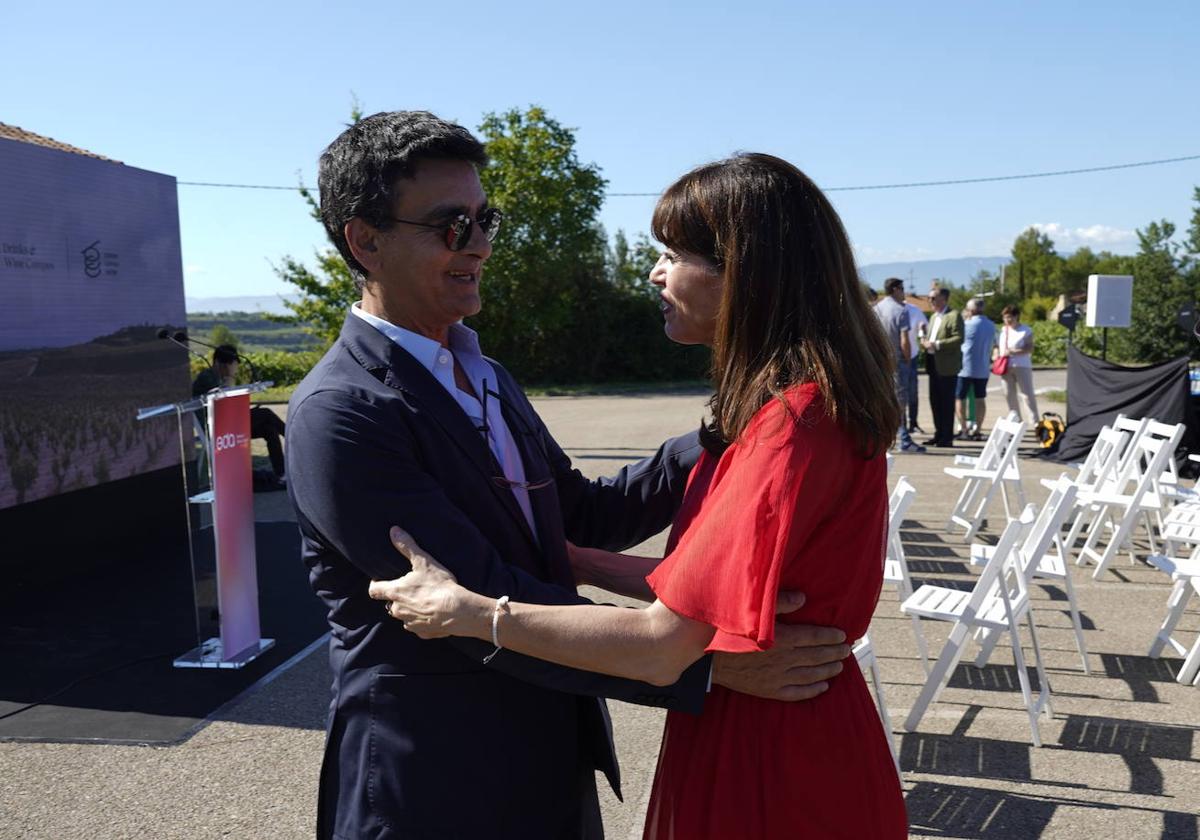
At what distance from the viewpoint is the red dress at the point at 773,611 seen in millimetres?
1516

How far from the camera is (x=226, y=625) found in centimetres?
559

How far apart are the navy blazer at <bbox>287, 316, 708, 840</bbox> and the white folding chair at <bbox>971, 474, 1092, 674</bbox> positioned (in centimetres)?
357

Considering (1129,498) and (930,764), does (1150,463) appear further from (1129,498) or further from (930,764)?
(930,764)

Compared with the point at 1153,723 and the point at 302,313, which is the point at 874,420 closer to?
the point at 1153,723

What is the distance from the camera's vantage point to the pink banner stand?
558 centimetres

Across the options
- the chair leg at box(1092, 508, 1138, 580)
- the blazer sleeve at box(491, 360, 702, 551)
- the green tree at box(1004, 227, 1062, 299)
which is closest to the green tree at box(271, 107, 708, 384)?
the chair leg at box(1092, 508, 1138, 580)

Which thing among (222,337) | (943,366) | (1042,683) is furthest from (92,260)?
(222,337)

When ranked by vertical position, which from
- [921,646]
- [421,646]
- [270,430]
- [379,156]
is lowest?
[921,646]

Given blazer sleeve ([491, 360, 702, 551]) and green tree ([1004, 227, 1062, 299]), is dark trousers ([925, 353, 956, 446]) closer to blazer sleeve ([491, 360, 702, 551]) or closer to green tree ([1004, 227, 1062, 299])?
blazer sleeve ([491, 360, 702, 551])

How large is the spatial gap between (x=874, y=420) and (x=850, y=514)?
0.15 meters

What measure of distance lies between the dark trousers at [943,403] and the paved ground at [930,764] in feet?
27.0

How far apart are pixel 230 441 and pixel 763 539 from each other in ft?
15.6

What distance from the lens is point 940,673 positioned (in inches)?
175

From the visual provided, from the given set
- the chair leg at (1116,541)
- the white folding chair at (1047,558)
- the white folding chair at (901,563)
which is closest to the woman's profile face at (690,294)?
the white folding chair at (901,563)
